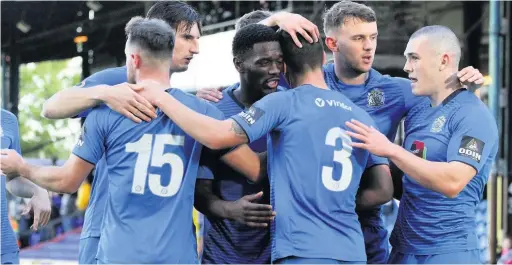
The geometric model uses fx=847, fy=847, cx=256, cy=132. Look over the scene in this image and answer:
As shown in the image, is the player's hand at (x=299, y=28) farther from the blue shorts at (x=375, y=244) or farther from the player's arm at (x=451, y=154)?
the blue shorts at (x=375, y=244)

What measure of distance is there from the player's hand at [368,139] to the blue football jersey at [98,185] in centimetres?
151

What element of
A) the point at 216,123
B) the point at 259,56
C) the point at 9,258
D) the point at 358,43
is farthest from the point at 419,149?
the point at 9,258

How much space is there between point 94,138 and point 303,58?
1.20 meters

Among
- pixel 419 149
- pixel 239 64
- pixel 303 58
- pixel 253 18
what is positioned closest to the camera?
pixel 303 58

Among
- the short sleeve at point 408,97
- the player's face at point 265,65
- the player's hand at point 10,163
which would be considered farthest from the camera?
the short sleeve at point 408,97

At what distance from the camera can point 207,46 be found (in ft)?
60.4

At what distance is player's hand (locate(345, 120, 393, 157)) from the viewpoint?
446 cm

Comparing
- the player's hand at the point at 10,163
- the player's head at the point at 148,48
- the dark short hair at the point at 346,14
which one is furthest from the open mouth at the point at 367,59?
the player's hand at the point at 10,163

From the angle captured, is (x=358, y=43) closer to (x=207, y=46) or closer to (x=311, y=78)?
(x=311, y=78)

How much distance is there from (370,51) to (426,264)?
137cm

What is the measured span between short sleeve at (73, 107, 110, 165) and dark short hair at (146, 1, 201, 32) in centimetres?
105

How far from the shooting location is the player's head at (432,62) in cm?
519

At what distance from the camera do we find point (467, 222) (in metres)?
5.14

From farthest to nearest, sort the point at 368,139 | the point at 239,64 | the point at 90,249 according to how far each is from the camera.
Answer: the point at 90,249, the point at 239,64, the point at 368,139
